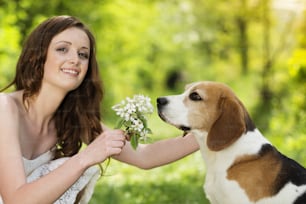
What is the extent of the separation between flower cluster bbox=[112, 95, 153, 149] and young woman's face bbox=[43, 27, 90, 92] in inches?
15.0

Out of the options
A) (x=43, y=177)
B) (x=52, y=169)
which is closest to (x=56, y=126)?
(x=52, y=169)

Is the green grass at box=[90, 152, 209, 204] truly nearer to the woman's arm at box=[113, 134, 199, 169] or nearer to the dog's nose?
the woman's arm at box=[113, 134, 199, 169]

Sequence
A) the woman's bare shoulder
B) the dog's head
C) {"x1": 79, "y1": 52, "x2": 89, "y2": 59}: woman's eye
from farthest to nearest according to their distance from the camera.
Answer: {"x1": 79, "y1": 52, "x2": 89, "y2": 59}: woman's eye
the woman's bare shoulder
the dog's head

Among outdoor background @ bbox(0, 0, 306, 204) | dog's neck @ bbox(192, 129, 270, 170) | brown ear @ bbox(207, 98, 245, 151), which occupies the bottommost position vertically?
outdoor background @ bbox(0, 0, 306, 204)

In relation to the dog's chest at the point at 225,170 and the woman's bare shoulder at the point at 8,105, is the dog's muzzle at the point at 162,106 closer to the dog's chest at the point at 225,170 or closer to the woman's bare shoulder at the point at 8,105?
the dog's chest at the point at 225,170

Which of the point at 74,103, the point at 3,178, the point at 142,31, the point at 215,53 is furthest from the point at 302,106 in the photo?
the point at 215,53

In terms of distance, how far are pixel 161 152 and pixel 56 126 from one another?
586mm

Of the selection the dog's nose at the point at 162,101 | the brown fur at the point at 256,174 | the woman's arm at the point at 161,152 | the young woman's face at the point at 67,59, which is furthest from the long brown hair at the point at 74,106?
the brown fur at the point at 256,174

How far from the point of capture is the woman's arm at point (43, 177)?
8.23 feet

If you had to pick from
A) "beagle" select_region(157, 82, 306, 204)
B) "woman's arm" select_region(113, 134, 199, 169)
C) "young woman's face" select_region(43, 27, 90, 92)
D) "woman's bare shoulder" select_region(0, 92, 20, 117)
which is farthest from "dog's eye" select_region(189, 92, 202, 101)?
"woman's bare shoulder" select_region(0, 92, 20, 117)

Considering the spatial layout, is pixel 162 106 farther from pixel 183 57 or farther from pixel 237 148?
pixel 183 57

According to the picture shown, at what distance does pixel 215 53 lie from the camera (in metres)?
18.0

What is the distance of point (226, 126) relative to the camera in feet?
8.86

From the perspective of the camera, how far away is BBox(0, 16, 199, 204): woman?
2.60 meters
